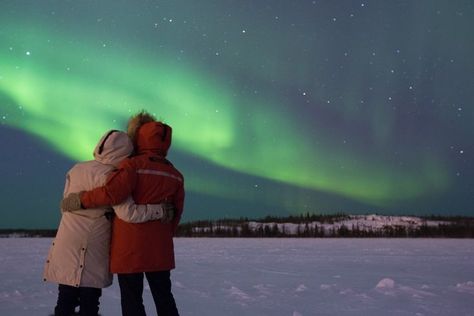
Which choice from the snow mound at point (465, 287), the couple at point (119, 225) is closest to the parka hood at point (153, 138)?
the couple at point (119, 225)

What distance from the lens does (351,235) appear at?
3359cm

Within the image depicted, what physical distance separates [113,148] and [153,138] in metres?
0.27

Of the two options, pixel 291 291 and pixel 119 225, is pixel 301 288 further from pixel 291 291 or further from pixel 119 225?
pixel 119 225

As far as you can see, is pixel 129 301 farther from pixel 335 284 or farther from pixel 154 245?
pixel 335 284

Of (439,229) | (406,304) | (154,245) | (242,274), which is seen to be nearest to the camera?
(154,245)

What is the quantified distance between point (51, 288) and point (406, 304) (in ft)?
14.5

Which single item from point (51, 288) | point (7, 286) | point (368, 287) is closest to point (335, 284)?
point (368, 287)

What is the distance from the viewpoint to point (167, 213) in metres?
3.34

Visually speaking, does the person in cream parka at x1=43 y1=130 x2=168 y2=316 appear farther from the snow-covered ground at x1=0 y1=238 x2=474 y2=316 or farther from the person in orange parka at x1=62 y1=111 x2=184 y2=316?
the snow-covered ground at x1=0 y1=238 x2=474 y2=316

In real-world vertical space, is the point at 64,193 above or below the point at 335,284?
above

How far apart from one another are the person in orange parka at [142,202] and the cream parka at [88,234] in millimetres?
88

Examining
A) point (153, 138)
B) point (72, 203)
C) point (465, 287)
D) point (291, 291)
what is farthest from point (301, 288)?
point (72, 203)

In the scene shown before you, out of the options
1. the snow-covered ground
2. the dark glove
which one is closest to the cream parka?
the dark glove

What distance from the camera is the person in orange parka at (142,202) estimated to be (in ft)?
10.4
